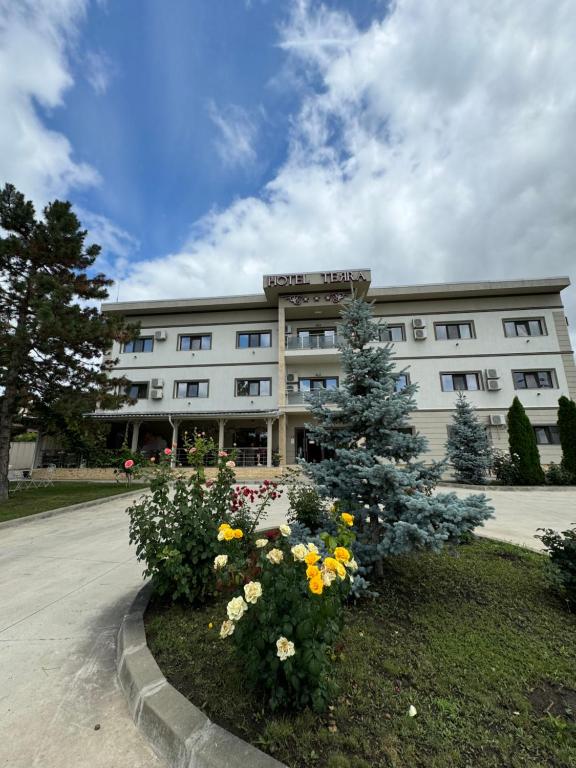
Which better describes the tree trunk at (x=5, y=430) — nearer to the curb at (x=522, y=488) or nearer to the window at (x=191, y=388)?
the window at (x=191, y=388)

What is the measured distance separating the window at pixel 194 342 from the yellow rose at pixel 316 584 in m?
21.3

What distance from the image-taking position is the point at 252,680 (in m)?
1.92

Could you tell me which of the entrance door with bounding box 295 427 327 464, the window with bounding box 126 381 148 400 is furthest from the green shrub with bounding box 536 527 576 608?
the window with bounding box 126 381 148 400

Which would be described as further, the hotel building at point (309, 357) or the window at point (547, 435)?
the hotel building at point (309, 357)

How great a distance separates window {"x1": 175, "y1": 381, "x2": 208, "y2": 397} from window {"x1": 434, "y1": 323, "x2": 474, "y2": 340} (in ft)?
49.7

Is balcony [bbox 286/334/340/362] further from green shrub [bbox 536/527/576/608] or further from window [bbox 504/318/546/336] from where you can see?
green shrub [bbox 536/527/576/608]

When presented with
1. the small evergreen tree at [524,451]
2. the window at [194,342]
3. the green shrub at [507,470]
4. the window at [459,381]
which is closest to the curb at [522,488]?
the small evergreen tree at [524,451]

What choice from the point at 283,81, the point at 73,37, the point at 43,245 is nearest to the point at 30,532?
the point at 43,245

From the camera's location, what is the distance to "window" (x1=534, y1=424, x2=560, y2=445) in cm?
1773

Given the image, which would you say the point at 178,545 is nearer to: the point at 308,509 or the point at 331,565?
the point at 331,565

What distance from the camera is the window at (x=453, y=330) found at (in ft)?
66.4

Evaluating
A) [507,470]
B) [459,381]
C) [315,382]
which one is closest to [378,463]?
[507,470]

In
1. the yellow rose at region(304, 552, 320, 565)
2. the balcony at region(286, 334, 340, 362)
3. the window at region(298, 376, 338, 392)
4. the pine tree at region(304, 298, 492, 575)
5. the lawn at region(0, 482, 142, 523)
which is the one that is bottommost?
the lawn at region(0, 482, 142, 523)

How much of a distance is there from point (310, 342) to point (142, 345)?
38.3 ft
